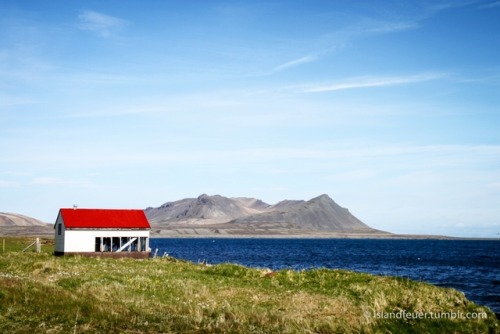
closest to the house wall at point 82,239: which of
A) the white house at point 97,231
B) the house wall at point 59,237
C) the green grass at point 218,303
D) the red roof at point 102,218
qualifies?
the white house at point 97,231

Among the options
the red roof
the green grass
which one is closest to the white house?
the red roof

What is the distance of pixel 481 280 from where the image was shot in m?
63.8

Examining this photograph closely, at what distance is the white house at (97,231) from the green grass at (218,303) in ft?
66.6

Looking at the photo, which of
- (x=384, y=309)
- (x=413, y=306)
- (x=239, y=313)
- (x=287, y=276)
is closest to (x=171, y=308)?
(x=239, y=313)

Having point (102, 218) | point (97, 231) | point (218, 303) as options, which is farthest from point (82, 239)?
point (218, 303)

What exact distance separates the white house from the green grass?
20.3m

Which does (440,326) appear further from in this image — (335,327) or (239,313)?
(239,313)

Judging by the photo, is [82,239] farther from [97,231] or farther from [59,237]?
[59,237]

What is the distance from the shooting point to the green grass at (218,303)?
19.4 meters

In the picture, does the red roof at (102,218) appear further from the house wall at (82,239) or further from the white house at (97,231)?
the house wall at (82,239)

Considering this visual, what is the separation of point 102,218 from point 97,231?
2.20m

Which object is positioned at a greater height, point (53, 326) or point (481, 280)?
point (53, 326)

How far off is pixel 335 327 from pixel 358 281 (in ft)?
53.5

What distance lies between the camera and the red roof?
2446 inches
